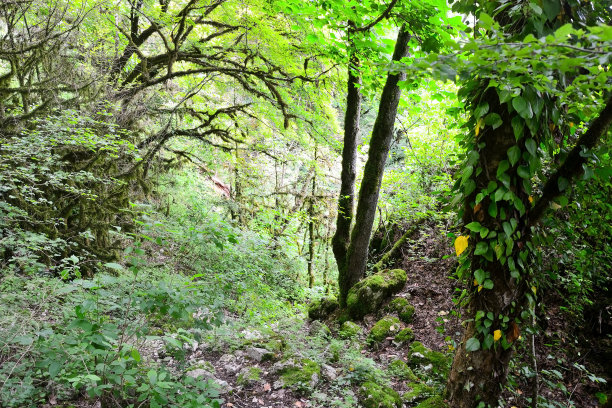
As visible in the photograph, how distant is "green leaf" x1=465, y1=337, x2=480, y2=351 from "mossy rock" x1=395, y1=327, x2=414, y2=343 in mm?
2696

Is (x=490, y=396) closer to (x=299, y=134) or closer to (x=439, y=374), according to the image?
(x=439, y=374)

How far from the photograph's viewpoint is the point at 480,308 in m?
2.33

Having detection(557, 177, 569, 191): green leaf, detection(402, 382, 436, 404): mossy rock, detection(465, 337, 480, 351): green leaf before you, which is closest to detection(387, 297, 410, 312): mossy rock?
detection(402, 382, 436, 404): mossy rock

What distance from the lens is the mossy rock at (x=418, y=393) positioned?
329 cm

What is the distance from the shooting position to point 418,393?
3359 millimetres

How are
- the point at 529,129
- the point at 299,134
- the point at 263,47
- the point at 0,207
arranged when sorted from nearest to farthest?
the point at 529,129 < the point at 0,207 < the point at 263,47 < the point at 299,134

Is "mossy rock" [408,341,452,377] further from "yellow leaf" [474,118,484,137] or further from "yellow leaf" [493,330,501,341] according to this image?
"yellow leaf" [474,118,484,137]

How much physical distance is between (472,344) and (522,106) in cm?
160

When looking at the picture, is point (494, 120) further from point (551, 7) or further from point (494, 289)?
point (494, 289)

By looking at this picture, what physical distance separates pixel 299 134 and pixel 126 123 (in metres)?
3.73

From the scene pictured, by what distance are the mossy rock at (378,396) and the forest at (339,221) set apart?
0.02m

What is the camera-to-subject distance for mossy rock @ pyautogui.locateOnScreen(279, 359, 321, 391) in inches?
134

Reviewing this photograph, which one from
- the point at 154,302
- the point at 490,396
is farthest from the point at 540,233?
the point at 154,302

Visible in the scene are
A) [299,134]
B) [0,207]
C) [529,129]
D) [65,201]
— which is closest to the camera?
[529,129]
